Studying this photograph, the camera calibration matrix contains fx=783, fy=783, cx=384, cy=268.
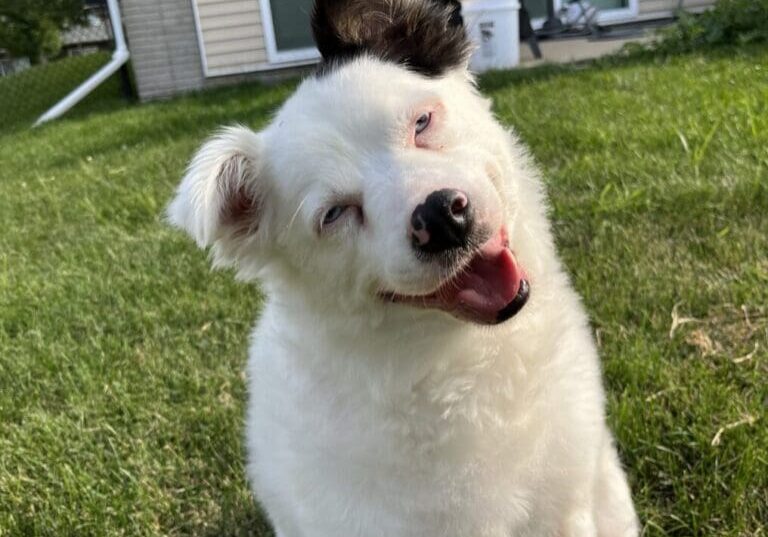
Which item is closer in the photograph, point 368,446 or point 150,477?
point 368,446

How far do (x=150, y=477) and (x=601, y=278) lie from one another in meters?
2.10

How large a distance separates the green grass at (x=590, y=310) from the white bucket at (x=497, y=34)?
322 cm

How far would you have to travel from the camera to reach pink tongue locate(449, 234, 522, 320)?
182 centimetres

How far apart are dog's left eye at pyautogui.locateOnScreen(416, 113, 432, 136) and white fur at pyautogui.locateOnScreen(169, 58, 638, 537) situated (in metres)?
0.03

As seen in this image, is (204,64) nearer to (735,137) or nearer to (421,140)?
(735,137)

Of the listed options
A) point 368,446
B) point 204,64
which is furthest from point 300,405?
point 204,64

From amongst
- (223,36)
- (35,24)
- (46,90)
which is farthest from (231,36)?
(35,24)

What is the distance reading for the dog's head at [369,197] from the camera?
1.72m

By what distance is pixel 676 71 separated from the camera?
23.5ft

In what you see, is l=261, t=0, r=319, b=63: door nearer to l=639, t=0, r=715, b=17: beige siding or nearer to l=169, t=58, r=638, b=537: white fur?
l=639, t=0, r=715, b=17: beige siding

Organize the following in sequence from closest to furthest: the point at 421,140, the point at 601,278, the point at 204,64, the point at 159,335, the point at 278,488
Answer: the point at 421,140
the point at 278,488
the point at 601,278
the point at 159,335
the point at 204,64

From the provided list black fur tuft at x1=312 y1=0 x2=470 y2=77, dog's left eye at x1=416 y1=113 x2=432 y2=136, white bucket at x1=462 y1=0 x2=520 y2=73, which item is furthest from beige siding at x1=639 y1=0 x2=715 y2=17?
dog's left eye at x1=416 y1=113 x2=432 y2=136

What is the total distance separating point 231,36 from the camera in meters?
11.4

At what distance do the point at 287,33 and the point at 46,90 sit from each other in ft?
22.3
